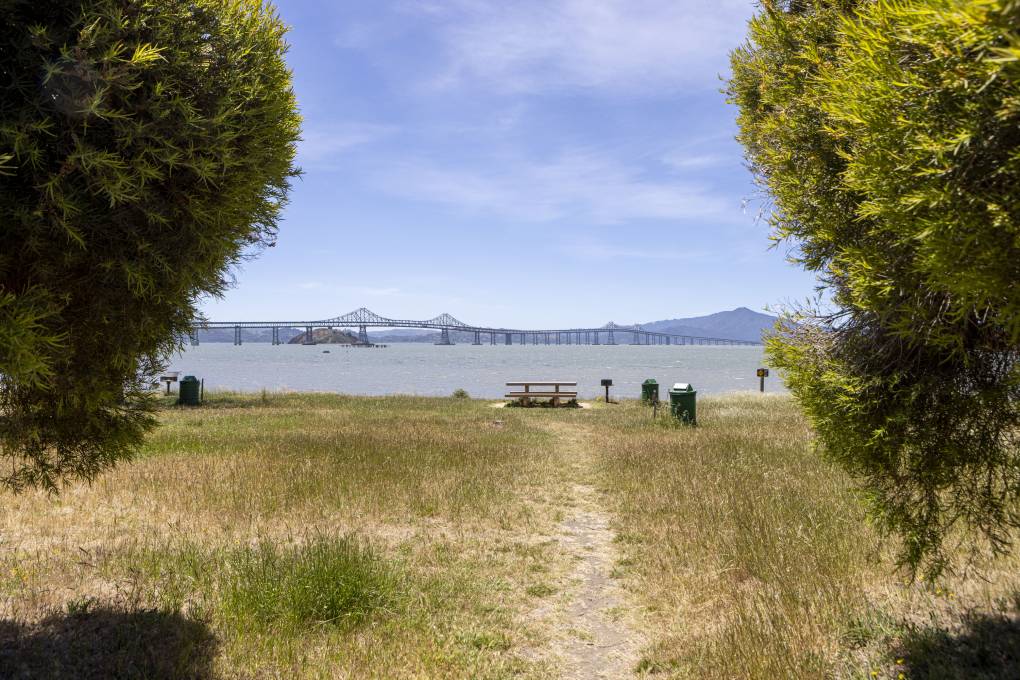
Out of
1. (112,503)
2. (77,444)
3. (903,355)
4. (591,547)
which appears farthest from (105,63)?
(112,503)

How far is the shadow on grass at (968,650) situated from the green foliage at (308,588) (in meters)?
4.59

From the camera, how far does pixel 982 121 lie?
263 cm

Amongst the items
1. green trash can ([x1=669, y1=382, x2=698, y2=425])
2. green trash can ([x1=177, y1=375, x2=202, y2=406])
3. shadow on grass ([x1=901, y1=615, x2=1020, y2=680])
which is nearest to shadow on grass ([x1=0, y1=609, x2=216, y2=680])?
shadow on grass ([x1=901, y1=615, x2=1020, y2=680])

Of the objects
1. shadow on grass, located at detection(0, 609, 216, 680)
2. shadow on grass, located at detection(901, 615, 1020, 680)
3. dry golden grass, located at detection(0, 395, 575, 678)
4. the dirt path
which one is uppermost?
shadow on grass, located at detection(901, 615, 1020, 680)

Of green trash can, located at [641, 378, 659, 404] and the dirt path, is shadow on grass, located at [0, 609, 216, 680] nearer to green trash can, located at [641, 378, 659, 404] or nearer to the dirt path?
the dirt path

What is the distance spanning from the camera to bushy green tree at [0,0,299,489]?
331cm

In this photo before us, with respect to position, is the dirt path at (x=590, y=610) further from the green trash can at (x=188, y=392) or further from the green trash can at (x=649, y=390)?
the green trash can at (x=188, y=392)

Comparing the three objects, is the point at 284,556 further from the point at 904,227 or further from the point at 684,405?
the point at 684,405

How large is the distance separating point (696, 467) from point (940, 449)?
306 inches

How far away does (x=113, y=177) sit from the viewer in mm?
3477

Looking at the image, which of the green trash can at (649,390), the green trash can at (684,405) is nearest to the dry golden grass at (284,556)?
the green trash can at (684,405)

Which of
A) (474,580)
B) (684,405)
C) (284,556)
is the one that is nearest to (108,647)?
(284,556)

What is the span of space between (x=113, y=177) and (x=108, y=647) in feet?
12.8

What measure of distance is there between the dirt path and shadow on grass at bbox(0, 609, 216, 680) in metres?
3.06
